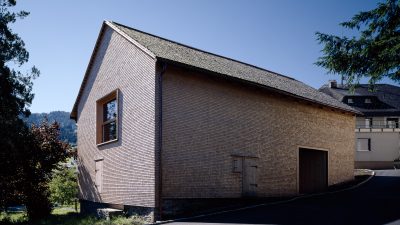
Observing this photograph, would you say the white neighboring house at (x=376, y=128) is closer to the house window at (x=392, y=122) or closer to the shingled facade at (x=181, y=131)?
the house window at (x=392, y=122)

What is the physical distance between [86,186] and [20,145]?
409 centimetres

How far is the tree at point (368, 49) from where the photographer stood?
17.2m

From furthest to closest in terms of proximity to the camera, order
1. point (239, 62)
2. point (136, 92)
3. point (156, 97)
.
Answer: point (239, 62) → point (136, 92) → point (156, 97)

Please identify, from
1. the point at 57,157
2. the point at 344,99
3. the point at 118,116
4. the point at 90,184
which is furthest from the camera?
the point at 344,99

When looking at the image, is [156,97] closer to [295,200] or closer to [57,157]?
[295,200]

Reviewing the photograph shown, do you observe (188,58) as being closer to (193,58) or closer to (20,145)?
(193,58)

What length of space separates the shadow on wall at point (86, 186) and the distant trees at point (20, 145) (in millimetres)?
1568

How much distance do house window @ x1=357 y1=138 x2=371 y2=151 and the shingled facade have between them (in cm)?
2046

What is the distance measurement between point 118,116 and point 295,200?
8994 mm

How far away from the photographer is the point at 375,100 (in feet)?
147

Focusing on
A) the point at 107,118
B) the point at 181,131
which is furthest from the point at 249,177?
the point at 107,118

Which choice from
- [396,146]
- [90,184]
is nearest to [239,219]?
[90,184]

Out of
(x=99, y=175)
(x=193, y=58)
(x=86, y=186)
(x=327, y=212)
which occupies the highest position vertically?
(x=193, y=58)

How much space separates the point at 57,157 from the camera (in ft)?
69.4
